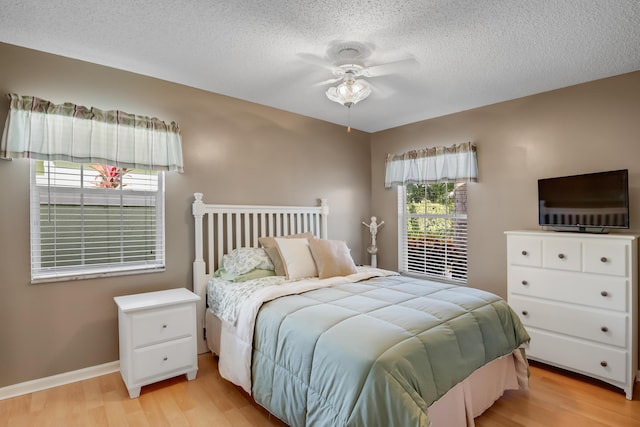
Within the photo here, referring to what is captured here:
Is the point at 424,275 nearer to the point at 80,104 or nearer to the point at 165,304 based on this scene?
the point at 165,304

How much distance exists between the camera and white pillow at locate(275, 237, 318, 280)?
115 inches

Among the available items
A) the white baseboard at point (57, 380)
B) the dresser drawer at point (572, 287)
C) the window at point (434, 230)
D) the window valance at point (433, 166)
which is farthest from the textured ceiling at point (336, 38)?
the white baseboard at point (57, 380)

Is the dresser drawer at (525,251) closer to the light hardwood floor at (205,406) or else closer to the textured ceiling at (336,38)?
the light hardwood floor at (205,406)

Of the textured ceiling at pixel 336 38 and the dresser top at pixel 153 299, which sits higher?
the textured ceiling at pixel 336 38

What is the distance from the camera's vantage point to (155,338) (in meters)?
2.40

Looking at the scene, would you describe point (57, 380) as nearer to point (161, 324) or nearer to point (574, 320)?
point (161, 324)

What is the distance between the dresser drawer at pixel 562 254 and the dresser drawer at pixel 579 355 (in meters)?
0.58

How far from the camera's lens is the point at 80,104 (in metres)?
2.57

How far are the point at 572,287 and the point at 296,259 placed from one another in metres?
2.29

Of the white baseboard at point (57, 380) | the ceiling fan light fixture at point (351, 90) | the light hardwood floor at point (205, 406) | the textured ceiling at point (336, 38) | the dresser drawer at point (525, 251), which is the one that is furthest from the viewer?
the dresser drawer at point (525, 251)

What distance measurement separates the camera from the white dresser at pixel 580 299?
2.42 m

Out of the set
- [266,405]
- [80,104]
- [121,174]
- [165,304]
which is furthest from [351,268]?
[80,104]

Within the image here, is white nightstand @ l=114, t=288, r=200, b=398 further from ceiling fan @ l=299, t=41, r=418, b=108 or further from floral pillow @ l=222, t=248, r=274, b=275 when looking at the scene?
ceiling fan @ l=299, t=41, r=418, b=108

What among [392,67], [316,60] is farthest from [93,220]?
[392,67]
